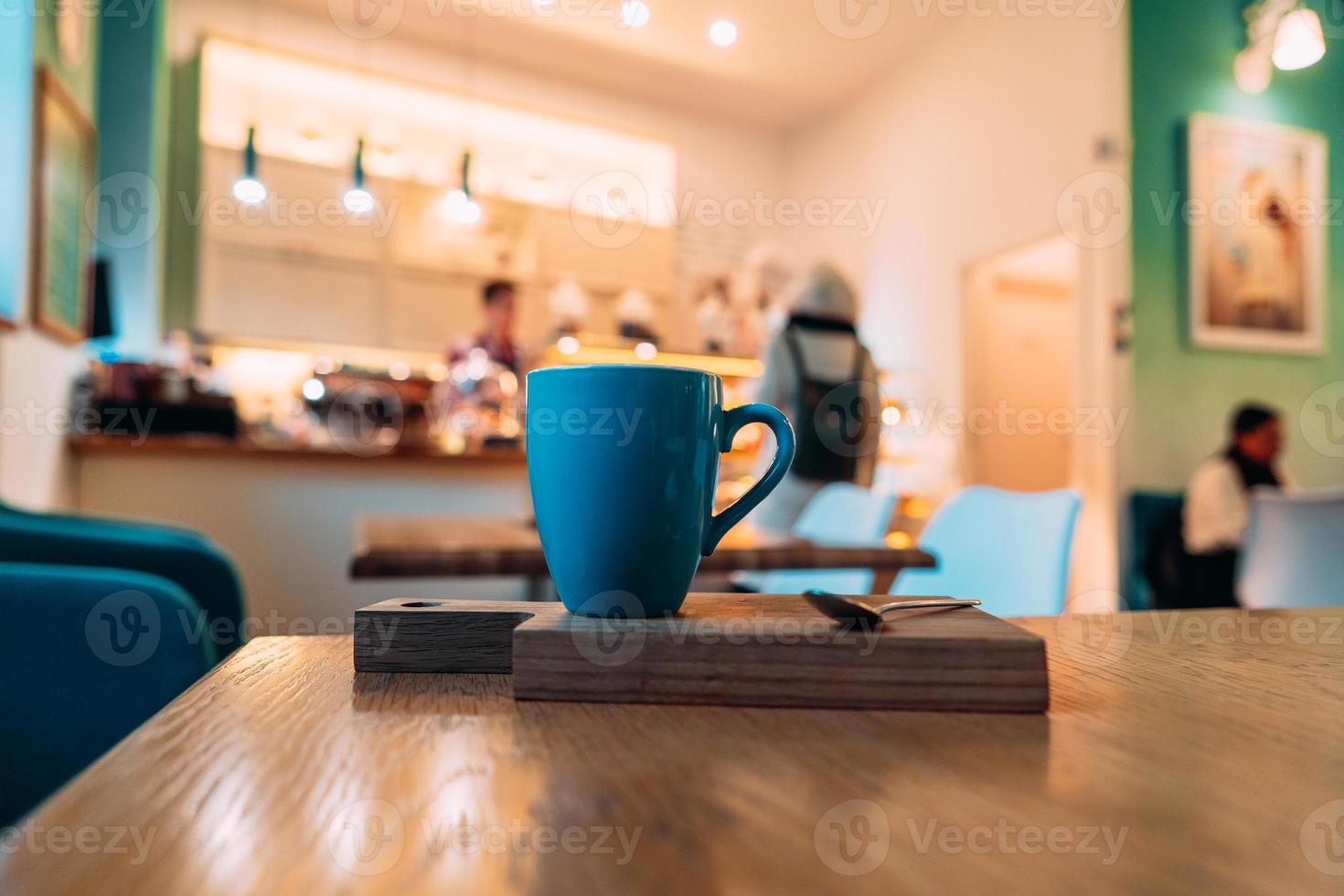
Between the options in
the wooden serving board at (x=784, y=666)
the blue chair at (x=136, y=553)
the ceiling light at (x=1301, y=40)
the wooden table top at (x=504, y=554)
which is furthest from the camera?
the ceiling light at (x=1301, y=40)

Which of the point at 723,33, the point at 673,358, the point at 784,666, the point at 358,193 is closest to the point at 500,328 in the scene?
the point at 673,358

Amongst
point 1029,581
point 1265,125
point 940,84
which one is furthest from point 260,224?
point 1265,125

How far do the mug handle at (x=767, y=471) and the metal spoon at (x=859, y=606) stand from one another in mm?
64

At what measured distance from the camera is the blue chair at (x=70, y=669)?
0.88 m

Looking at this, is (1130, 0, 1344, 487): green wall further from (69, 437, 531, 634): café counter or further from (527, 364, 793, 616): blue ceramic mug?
(527, 364, 793, 616): blue ceramic mug

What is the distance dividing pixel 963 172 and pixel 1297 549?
3.27 metres

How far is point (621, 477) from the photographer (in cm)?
43

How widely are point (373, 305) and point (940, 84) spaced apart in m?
3.56

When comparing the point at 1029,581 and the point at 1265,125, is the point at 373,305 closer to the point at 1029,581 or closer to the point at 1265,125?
the point at 1029,581

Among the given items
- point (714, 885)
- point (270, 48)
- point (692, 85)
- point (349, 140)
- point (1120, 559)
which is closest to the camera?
point (714, 885)

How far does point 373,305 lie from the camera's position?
4.77 metres

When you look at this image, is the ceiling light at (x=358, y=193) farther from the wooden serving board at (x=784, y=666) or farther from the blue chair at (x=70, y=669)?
the wooden serving board at (x=784, y=666)

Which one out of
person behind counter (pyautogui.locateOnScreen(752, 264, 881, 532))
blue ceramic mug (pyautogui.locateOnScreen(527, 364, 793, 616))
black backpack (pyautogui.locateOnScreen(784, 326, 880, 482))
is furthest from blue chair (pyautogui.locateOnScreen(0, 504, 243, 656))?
black backpack (pyautogui.locateOnScreen(784, 326, 880, 482))

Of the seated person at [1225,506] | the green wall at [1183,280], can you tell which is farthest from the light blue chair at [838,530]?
the green wall at [1183,280]
